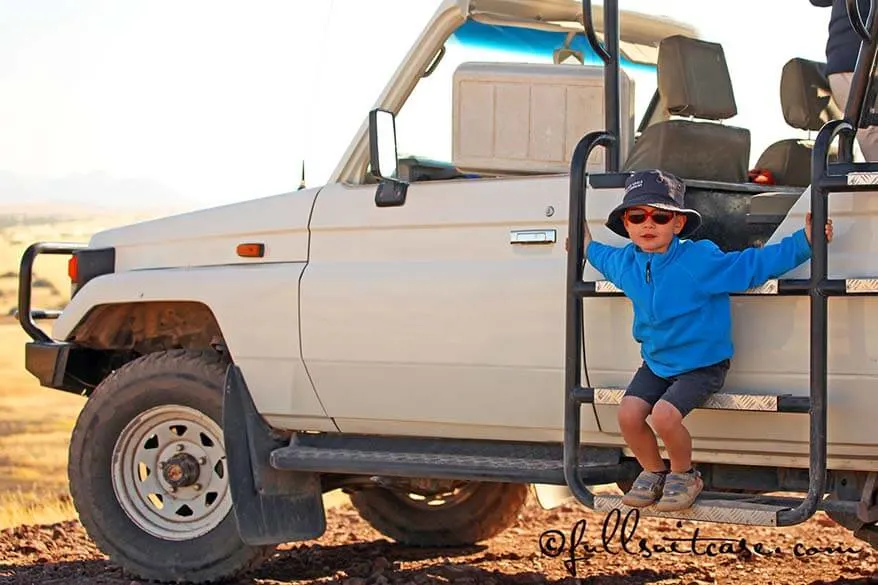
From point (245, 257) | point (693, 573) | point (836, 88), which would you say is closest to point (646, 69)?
point (836, 88)

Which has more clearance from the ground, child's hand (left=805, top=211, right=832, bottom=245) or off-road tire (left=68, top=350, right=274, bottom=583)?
child's hand (left=805, top=211, right=832, bottom=245)

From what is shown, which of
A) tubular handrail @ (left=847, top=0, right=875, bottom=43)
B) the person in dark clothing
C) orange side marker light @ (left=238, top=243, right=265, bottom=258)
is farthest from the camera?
orange side marker light @ (left=238, top=243, right=265, bottom=258)

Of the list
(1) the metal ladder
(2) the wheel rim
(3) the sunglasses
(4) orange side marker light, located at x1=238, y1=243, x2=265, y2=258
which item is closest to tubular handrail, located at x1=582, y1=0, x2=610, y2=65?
(1) the metal ladder

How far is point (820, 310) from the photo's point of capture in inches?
178

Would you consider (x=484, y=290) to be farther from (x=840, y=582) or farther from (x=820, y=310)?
(x=840, y=582)

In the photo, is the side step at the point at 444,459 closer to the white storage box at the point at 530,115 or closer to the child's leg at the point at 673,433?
the child's leg at the point at 673,433

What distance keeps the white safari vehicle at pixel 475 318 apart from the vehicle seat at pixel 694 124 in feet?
0.03

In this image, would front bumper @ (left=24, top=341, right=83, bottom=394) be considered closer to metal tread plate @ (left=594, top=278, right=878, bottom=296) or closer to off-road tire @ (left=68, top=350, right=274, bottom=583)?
off-road tire @ (left=68, top=350, right=274, bottom=583)

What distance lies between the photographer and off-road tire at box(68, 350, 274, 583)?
616 cm

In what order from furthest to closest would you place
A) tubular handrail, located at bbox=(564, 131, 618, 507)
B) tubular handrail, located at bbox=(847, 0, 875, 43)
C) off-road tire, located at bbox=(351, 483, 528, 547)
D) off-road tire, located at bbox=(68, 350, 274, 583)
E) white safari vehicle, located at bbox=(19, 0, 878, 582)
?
off-road tire, located at bbox=(351, 483, 528, 547), off-road tire, located at bbox=(68, 350, 274, 583), tubular handrail, located at bbox=(564, 131, 618, 507), white safari vehicle, located at bbox=(19, 0, 878, 582), tubular handrail, located at bbox=(847, 0, 875, 43)

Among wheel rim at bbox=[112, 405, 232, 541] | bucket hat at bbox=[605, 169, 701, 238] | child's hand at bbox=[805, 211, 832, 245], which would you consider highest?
bucket hat at bbox=[605, 169, 701, 238]

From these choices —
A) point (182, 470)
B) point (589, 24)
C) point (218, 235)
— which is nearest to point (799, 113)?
point (589, 24)

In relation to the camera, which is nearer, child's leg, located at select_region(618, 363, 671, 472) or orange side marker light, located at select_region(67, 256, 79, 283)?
child's leg, located at select_region(618, 363, 671, 472)

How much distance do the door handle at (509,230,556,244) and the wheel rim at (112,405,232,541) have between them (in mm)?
1703
